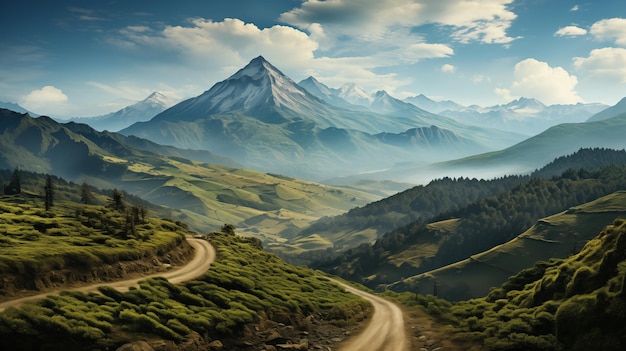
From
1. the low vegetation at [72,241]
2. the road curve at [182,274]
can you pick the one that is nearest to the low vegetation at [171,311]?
the low vegetation at [72,241]

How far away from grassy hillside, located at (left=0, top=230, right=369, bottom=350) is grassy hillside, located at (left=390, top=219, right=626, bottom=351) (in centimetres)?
2518

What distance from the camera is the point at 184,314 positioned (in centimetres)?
5391

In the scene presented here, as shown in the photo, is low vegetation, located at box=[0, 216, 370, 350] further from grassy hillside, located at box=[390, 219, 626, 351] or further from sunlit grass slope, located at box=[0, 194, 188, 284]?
grassy hillside, located at box=[390, 219, 626, 351]

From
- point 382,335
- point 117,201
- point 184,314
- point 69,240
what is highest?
point 117,201

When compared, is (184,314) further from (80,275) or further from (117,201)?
(117,201)

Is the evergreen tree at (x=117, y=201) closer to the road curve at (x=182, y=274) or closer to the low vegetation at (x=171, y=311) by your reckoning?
the road curve at (x=182, y=274)

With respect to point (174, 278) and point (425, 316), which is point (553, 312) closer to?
point (425, 316)

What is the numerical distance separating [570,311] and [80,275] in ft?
214

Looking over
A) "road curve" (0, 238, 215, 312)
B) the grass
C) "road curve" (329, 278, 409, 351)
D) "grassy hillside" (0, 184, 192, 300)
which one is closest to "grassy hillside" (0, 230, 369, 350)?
"road curve" (0, 238, 215, 312)

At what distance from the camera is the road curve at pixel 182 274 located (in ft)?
162

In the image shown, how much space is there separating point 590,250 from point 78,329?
71.7 metres

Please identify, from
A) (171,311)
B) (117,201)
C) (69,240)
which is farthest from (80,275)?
(117,201)

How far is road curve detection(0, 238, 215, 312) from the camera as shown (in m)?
49.3

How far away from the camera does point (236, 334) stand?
57031 mm
